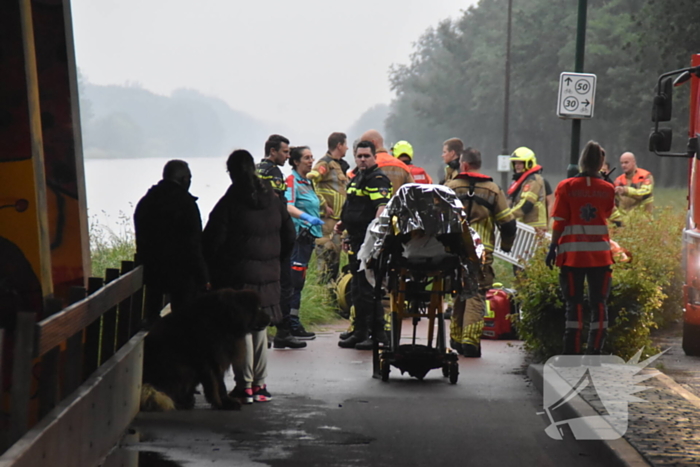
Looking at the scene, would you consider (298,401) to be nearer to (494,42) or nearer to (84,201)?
(84,201)

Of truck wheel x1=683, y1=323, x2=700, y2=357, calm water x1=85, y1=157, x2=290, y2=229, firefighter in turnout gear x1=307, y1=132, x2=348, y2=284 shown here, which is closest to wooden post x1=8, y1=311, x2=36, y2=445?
truck wheel x1=683, y1=323, x2=700, y2=357

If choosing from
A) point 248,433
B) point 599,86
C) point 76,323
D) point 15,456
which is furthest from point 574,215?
point 599,86

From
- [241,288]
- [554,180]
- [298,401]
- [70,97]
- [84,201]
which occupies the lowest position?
[554,180]

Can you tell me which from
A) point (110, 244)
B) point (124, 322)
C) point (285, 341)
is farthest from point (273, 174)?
point (110, 244)

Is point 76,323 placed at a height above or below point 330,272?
above

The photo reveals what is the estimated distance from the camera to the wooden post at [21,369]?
4473mm

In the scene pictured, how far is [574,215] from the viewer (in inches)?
364

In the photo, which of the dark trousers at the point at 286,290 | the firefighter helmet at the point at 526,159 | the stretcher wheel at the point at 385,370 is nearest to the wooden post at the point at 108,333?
the stretcher wheel at the point at 385,370

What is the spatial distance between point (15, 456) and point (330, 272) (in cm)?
1057

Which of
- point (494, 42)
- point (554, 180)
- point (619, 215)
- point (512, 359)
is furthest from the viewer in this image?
point (494, 42)

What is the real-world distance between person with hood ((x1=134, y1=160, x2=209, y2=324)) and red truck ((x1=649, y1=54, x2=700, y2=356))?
178 inches

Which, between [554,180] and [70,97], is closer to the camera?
[70,97]

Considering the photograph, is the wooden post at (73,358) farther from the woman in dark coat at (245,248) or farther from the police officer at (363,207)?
the police officer at (363,207)

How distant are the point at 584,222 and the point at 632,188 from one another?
27.2 ft
